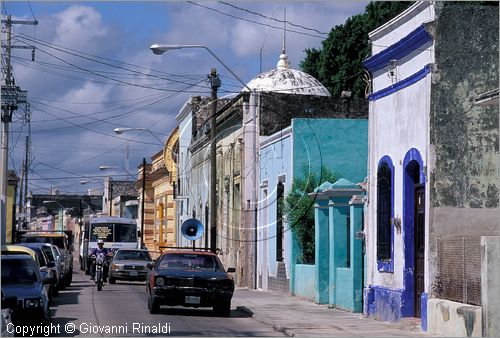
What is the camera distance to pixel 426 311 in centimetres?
1931

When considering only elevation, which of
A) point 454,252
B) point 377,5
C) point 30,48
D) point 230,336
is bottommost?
point 230,336

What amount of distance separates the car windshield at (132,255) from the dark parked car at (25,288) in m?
20.4

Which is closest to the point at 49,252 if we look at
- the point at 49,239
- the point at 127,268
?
the point at 127,268

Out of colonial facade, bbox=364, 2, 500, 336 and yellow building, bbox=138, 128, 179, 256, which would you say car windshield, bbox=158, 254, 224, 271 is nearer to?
colonial facade, bbox=364, 2, 500, 336

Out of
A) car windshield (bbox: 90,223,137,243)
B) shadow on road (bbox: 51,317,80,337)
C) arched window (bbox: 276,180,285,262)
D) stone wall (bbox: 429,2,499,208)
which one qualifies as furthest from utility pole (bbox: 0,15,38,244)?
stone wall (bbox: 429,2,499,208)

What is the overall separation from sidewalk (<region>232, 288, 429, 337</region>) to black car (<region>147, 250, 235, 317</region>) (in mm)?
947

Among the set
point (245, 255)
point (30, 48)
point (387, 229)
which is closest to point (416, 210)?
point (387, 229)

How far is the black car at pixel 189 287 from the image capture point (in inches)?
914

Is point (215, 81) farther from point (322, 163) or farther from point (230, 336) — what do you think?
point (230, 336)

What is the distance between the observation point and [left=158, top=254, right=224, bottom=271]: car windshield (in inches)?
960

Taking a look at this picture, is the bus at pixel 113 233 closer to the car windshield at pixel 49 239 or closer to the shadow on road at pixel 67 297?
the car windshield at pixel 49 239

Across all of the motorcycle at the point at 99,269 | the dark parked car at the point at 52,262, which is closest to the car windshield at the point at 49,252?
the dark parked car at the point at 52,262

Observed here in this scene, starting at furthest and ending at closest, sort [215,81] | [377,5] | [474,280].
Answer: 1. [377,5]
2. [215,81]
3. [474,280]

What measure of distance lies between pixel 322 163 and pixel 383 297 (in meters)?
10.1
